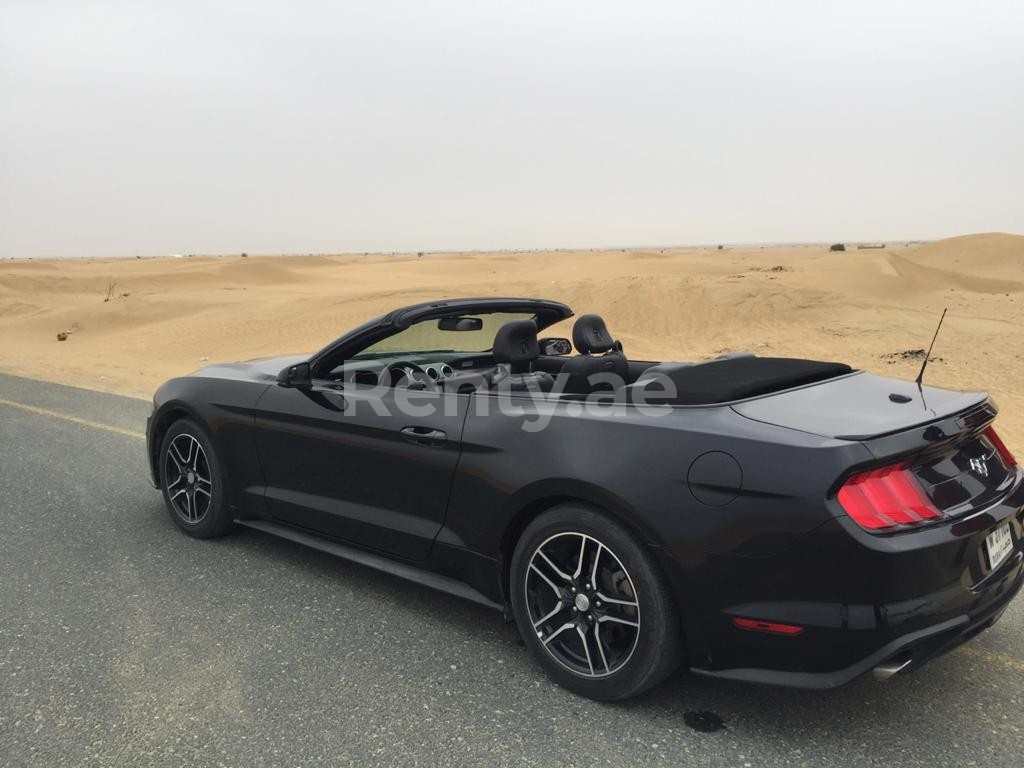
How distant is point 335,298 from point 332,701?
80.8 feet

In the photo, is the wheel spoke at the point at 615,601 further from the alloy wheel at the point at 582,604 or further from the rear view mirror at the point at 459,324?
the rear view mirror at the point at 459,324

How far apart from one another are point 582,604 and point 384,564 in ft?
3.57

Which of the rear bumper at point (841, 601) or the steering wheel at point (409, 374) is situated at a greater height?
the steering wheel at point (409, 374)

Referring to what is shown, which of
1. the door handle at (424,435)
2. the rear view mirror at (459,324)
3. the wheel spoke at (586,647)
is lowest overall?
the wheel spoke at (586,647)

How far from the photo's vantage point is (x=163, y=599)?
12.6 feet

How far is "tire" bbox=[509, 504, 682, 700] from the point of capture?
8.91 ft

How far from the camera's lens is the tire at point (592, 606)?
2.72 meters

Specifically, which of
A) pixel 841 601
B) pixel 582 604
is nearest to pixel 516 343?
pixel 582 604

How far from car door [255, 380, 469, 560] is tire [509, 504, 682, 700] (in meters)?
0.53

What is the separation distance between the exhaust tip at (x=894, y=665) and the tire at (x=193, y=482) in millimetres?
3378

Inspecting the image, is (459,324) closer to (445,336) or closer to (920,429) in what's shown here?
(445,336)

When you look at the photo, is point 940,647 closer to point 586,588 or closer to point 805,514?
point 805,514

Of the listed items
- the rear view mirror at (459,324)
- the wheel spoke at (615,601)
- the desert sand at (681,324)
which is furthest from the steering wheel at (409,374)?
the desert sand at (681,324)

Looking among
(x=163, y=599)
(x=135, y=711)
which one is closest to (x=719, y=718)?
(x=135, y=711)
